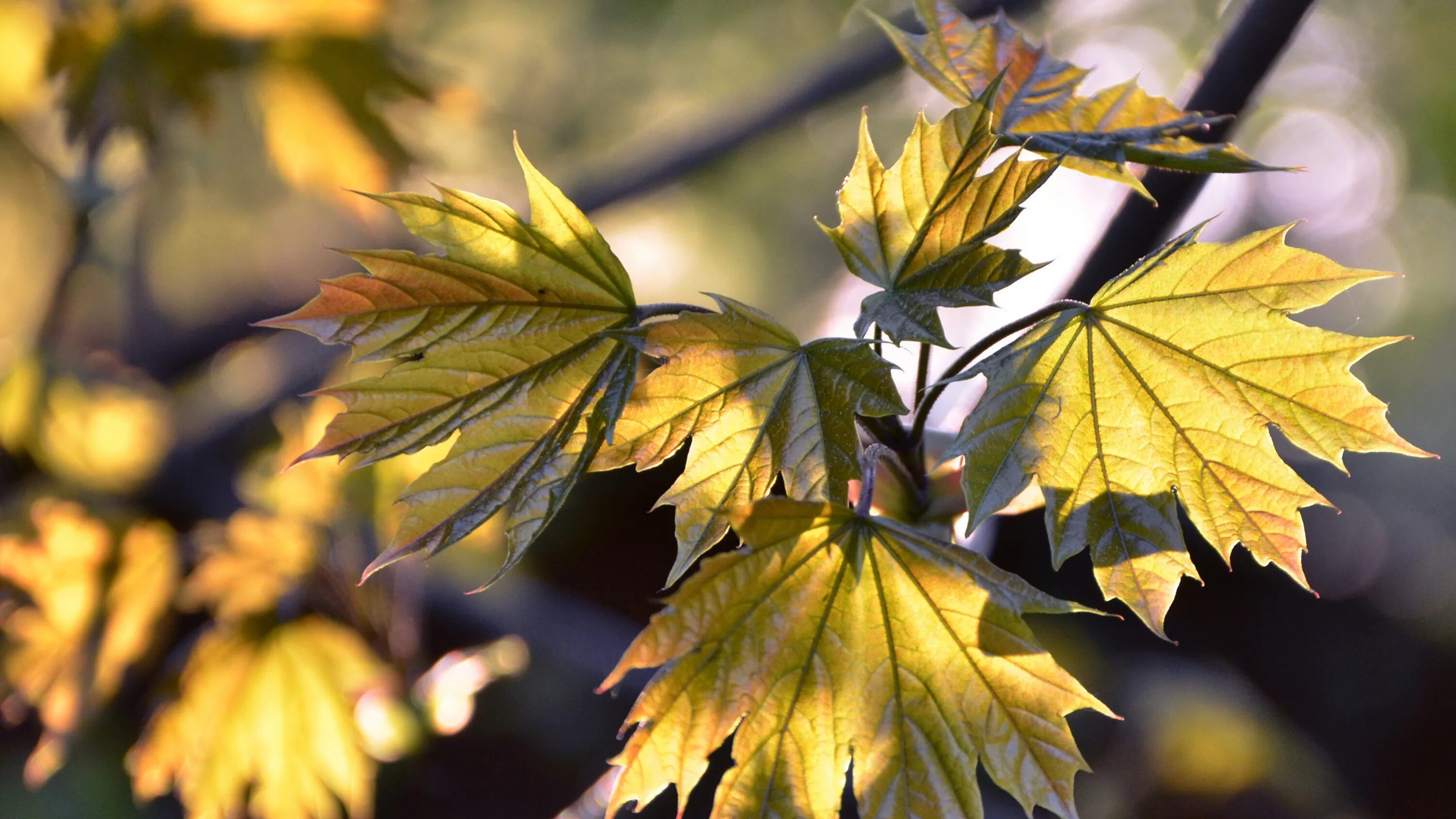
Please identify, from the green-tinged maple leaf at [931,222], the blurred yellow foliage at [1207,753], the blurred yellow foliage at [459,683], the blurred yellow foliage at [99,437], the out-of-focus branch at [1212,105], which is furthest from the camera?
the blurred yellow foliage at [1207,753]

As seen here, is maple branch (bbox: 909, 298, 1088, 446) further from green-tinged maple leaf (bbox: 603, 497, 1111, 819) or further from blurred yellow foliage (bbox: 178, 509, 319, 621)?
blurred yellow foliage (bbox: 178, 509, 319, 621)

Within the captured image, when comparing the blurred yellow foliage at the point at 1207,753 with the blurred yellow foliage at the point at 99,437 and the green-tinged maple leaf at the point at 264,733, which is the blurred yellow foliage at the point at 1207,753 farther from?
the blurred yellow foliage at the point at 99,437

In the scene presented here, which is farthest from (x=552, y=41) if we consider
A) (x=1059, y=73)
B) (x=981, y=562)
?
(x=981, y=562)

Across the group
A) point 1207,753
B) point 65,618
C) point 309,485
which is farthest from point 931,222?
point 1207,753

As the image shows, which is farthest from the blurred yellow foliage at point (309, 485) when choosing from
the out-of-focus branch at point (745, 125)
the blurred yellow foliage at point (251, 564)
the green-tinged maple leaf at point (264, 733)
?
the out-of-focus branch at point (745, 125)

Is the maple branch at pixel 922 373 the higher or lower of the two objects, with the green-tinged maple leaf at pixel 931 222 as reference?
lower

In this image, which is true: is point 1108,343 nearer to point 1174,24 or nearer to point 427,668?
point 427,668
